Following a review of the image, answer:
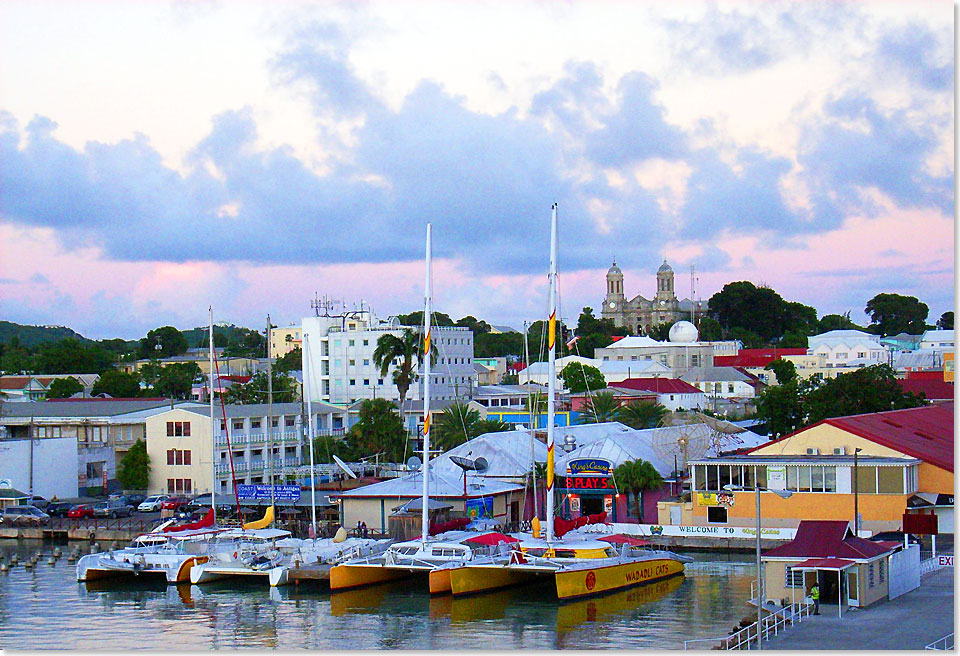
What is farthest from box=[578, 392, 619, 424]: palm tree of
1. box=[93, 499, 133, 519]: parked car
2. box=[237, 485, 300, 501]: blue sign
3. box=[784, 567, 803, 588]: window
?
box=[784, 567, 803, 588]: window

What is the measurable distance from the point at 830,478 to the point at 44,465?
119 ft

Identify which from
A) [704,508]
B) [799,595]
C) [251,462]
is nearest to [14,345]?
[251,462]

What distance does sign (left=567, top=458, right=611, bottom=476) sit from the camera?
48.0 meters

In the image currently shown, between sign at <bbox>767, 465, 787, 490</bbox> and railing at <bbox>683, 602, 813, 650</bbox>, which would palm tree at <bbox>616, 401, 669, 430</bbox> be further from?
railing at <bbox>683, 602, 813, 650</bbox>

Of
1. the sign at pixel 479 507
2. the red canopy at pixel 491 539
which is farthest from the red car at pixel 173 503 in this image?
the red canopy at pixel 491 539

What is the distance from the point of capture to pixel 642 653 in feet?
90.3

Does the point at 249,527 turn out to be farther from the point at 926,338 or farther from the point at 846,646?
the point at 926,338

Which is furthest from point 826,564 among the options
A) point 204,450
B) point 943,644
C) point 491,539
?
point 204,450

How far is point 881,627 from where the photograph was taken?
1053 inches

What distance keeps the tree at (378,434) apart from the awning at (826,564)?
37.4m

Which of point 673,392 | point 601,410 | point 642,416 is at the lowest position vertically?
point 642,416

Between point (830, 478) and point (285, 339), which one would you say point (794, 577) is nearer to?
point (830, 478)

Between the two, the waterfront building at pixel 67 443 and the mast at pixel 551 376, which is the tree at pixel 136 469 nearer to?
the waterfront building at pixel 67 443

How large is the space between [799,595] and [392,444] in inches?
1482
